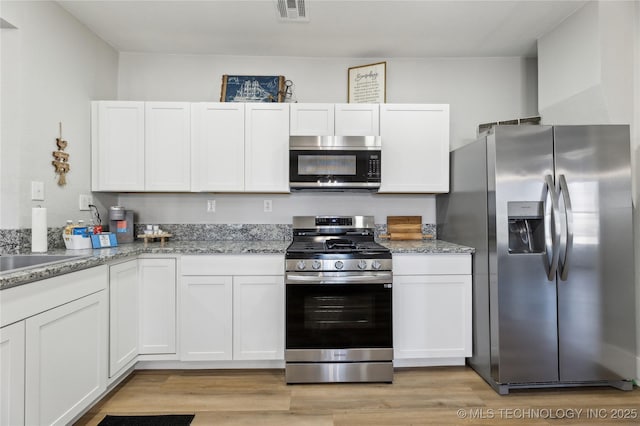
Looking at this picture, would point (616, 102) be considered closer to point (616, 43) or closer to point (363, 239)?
point (616, 43)

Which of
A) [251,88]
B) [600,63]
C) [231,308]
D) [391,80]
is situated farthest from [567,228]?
[251,88]

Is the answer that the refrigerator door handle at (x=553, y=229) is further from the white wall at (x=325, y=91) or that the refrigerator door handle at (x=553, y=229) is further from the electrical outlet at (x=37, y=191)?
the electrical outlet at (x=37, y=191)

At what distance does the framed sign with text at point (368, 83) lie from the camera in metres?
3.19

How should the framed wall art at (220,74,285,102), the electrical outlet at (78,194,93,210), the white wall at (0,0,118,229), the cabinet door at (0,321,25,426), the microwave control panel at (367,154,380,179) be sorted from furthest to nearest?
1. the framed wall art at (220,74,285,102)
2. the microwave control panel at (367,154,380,179)
3. the electrical outlet at (78,194,93,210)
4. the white wall at (0,0,118,229)
5. the cabinet door at (0,321,25,426)

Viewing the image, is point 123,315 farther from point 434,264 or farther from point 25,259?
point 434,264

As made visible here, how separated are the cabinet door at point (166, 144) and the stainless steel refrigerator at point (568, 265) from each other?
2370mm

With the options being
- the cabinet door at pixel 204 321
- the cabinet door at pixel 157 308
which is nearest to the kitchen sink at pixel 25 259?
the cabinet door at pixel 157 308

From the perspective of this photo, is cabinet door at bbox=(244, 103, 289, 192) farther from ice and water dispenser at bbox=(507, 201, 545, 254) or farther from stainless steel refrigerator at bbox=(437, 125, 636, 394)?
ice and water dispenser at bbox=(507, 201, 545, 254)

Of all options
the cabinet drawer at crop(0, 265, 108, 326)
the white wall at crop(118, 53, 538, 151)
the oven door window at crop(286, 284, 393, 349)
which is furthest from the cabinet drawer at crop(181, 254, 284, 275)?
the white wall at crop(118, 53, 538, 151)

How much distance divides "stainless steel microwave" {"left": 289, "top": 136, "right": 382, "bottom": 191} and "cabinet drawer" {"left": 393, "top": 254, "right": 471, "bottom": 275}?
0.66 meters

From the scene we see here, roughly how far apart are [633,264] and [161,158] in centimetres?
354

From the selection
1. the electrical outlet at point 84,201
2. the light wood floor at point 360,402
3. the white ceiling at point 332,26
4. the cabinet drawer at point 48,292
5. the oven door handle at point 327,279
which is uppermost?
the white ceiling at point 332,26

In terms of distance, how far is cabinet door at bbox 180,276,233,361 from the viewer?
2.51 m

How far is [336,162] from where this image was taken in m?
2.82
